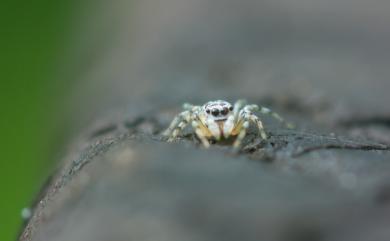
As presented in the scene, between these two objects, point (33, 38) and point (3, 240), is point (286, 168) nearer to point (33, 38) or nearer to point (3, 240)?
point (3, 240)

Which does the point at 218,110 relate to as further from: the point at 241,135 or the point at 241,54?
the point at 241,54

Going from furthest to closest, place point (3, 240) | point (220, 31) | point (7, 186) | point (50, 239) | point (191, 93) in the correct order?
point (7, 186) → point (3, 240) → point (220, 31) → point (191, 93) → point (50, 239)

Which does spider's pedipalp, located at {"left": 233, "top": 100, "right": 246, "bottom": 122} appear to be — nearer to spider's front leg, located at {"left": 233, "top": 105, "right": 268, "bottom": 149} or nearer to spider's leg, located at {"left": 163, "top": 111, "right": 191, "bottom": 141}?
spider's front leg, located at {"left": 233, "top": 105, "right": 268, "bottom": 149}

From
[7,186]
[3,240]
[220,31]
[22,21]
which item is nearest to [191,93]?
[220,31]

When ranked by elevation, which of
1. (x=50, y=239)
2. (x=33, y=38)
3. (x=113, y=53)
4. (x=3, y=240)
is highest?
(x=50, y=239)

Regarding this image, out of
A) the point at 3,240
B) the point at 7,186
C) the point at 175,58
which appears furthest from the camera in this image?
the point at 7,186

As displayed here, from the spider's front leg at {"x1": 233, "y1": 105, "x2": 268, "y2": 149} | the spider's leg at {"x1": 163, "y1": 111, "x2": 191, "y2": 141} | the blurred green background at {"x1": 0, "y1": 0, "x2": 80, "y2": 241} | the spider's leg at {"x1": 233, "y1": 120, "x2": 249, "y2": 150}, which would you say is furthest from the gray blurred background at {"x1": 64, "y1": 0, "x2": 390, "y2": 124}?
the blurred green background at {"x1": 0, "y1": 0, "x2": 80, "y2": 241}

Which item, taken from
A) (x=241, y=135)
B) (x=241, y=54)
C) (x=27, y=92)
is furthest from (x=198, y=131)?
(x=27, y=92)
